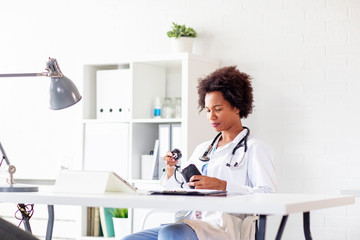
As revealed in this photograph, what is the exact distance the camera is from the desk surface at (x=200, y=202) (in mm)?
1796

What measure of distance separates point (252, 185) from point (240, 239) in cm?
41

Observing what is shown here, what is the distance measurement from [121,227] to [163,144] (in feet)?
2.05

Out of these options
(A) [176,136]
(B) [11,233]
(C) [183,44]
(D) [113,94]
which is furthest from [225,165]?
(B) [11,233]

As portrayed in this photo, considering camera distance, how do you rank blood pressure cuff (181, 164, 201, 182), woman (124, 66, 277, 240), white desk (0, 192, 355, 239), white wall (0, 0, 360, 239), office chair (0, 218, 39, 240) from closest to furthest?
office chair (0, 218, 39, 240)
white desk (0, 192, 355, 239)
woman (124, 66, 277, 240)
blood pressure cuff (181, 164, 201, 182)
white wall (0, 0, 360, 239)

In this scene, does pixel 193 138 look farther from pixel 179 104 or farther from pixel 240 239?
pixel 240 239

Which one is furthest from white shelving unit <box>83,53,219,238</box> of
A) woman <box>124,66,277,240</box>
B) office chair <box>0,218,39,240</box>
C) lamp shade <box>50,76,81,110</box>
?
office chair <box>0,218,39,240</box>

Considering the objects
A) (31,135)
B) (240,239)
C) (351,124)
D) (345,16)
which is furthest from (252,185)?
(31,135)

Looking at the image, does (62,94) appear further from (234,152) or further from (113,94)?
(113,94)

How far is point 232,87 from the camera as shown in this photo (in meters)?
3.28

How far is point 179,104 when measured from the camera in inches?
170

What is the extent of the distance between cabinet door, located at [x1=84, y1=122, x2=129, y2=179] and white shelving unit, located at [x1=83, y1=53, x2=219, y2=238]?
11 millimetres

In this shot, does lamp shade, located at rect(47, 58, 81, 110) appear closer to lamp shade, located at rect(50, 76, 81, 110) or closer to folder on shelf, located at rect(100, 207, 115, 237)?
lamp shade, located at rect(50, 76, 81, 110)

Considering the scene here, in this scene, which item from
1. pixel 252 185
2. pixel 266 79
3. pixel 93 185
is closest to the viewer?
pixel 93 185

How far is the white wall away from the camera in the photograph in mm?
3896
